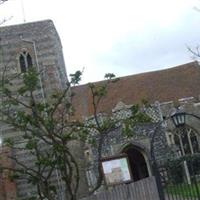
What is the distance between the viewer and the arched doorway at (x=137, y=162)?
34.2 meters

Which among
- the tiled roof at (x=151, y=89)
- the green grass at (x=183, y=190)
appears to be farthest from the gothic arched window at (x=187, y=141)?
the green grass at (x=183, y=190)

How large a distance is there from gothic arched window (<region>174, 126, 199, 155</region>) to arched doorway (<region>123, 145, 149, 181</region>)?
229 centimetres

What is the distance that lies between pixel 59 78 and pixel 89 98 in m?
4.10

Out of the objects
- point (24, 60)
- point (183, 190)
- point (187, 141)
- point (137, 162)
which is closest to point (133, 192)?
point (183, 190)

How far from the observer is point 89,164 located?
33562 mm

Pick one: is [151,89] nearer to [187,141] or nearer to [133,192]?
[187,141]

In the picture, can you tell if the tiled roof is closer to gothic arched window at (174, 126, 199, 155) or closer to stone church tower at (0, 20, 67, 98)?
gothic arched window at (174, 126, 199, 155)

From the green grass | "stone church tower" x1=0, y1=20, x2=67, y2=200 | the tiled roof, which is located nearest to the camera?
the green grass

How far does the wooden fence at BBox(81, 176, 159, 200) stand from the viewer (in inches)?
548

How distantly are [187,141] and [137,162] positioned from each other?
3.25 metres

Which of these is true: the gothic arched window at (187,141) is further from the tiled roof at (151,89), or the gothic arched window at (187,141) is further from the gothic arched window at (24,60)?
the gothic arched window at (24,60)

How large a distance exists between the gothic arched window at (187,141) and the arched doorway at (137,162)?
229 cm

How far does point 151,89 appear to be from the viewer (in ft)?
127

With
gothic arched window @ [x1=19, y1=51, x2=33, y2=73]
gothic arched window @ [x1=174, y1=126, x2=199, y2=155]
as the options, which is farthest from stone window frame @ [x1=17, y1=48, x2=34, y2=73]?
gothic arched window @ [x1=174, y1=126, x2=199, y2=155]
